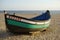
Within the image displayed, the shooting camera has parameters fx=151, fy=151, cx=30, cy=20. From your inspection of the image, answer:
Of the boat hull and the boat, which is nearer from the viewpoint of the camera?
the boat

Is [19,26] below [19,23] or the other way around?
below

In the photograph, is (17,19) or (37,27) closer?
(17,19)

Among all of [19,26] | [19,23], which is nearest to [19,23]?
[19,23]

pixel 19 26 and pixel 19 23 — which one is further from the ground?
pixel 19 23

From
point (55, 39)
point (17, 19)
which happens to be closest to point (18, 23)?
point (17, 19)

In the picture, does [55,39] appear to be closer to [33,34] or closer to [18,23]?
[33,34]

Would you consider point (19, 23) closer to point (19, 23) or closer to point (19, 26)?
point (19, 23)

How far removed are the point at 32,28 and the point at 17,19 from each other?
149cm

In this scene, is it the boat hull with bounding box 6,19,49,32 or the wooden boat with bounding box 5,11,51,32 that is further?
the boat hull with bounding box 6,19,49,32

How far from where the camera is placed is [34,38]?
11.1 meters

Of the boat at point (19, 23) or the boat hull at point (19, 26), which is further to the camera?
the boat hull at point (19, 26)

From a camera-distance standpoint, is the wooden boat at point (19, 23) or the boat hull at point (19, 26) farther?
the boat hull at point (19, 26)

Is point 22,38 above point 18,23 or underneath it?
underneath

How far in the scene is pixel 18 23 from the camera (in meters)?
11.5
